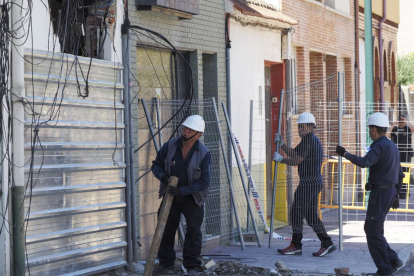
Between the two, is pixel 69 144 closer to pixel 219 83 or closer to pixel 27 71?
pixel 27 71

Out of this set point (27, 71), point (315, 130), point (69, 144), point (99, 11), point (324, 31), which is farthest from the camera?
point (324, 31)

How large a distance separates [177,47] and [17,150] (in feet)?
14.2

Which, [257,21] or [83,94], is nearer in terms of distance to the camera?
[83,94]

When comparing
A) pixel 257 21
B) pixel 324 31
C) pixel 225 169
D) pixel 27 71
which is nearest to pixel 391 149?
pixel 225 169

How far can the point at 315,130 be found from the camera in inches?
481

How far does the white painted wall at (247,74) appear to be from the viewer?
45.6ft

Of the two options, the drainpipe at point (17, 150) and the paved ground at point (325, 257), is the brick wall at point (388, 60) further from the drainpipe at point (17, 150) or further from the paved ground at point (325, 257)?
the drainpipe at point (17, 150)

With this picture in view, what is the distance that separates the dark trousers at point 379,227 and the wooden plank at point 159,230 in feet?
8.00

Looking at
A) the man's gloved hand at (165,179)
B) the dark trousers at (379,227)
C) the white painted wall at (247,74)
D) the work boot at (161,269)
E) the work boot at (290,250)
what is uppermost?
the white painted wall at (247,74)

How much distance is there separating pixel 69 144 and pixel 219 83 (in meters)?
4.54

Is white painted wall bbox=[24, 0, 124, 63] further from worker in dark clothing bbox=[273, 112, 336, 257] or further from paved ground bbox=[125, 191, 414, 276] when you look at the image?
worker in dark clothing bbox=[273, 112, 336, 257]

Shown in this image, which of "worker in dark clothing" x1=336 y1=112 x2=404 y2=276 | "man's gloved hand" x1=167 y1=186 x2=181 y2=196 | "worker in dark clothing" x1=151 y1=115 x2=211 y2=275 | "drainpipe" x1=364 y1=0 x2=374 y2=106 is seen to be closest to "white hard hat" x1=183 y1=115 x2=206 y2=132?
"worker in dark clothing" x1=151 y1=115 x2=211 y2=275

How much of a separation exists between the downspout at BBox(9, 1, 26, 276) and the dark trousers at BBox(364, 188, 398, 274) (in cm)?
415

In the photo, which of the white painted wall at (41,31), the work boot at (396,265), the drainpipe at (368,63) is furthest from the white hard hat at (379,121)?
the drainpipe at (368,63)
